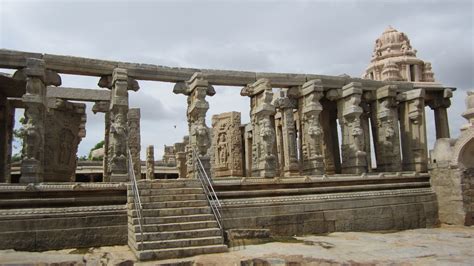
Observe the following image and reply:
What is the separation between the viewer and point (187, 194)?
9.47 metres

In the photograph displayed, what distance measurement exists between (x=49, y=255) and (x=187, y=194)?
312 cm

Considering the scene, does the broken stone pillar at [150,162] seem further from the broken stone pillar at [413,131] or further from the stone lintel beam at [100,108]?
the broken stone pillar at [413,131]

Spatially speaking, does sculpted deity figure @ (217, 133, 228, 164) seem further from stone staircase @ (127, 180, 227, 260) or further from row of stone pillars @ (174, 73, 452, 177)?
stone staircase @ (127, 180, 227, 260)

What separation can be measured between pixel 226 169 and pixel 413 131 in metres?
7.87

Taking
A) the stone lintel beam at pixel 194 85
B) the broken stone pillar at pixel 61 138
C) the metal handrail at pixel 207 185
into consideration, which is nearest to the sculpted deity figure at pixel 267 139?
the stone lintel beam at pixel 194 85

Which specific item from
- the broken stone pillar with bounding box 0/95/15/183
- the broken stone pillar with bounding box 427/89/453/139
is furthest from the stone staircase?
the broken stone pillar with bounding box 427/89/453/139

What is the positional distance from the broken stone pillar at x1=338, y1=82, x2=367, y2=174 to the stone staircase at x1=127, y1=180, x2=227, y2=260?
582cm

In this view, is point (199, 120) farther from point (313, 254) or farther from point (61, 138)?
point (61, 138)

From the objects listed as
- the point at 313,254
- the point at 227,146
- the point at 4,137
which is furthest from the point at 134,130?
the point at 313,254

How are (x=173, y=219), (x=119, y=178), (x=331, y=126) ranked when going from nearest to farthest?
(x=173, y=219), (x=119, y=178), (x=331, y=126)

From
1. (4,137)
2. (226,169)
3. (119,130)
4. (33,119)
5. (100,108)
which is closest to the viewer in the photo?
(33,119)

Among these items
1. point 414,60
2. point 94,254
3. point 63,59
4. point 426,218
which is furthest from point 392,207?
point 414,60

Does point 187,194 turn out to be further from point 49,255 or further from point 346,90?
point 346,90

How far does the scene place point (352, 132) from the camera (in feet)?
43.8
